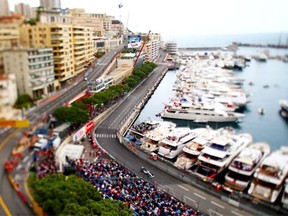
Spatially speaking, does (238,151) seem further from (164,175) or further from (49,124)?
(49,124)

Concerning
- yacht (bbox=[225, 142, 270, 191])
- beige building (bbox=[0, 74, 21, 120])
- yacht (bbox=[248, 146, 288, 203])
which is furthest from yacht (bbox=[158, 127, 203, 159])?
beige building (bbox=[0, 74, 21, 120])

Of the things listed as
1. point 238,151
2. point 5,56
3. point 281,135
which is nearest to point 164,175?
point 238,151

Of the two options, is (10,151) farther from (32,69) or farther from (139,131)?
(139,131)

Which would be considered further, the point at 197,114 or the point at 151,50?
the point at 151,50

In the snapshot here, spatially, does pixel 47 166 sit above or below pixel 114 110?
above

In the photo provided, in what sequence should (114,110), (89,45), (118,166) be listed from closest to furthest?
(89,45) < (118,166) < (114,110)

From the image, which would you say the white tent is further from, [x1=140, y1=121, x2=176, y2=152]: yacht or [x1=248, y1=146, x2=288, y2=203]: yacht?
[x1=140, y1=121, x2=176, y2=152]: yacht

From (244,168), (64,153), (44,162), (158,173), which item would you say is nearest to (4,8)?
(44,162)
